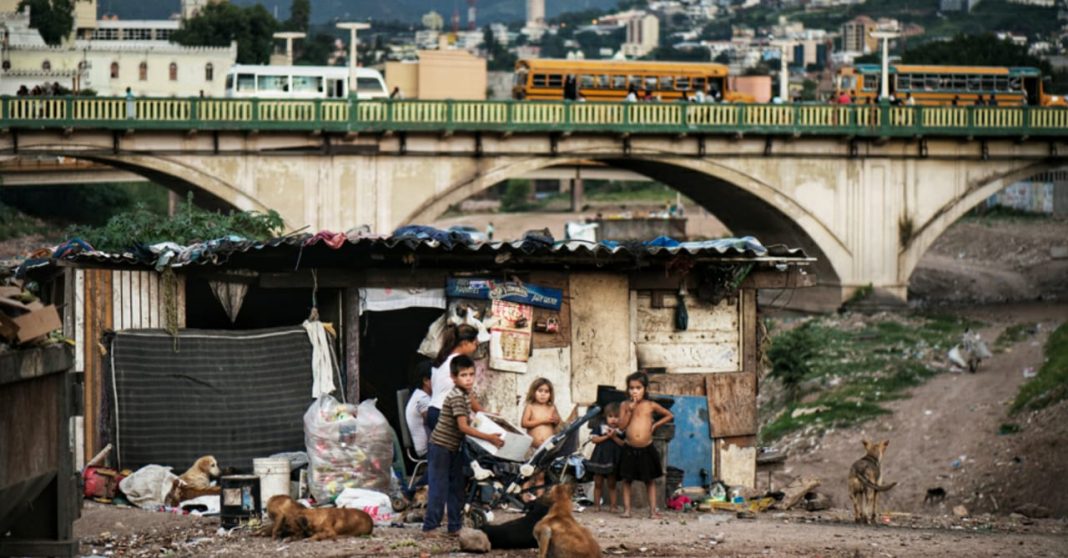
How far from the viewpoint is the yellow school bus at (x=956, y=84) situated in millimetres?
53750

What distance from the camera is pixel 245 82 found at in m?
48.9

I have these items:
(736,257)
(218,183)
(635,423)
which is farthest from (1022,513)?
(218,183)

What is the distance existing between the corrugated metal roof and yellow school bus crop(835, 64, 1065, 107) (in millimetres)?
36764

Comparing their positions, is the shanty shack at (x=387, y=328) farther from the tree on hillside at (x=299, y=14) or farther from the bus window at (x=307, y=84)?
the tree on hillside at (x=299, y=14)

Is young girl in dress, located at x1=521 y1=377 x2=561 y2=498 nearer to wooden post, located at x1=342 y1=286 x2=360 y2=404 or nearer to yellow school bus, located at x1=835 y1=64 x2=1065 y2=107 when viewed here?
wooden post, located at x1=342 y1=286 x2=360 y2=404

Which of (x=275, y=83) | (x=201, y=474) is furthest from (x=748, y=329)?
(x=275, y=83)

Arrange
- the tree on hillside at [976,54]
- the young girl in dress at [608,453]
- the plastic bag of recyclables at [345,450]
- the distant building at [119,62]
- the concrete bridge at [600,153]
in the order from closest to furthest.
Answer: the young girl in dress at [608,453] → the plastic bag of recyclables at [345,450] → the concrete bridge at [600,153] → the distant building at [119,62] → the tree on hillside at [976,54]

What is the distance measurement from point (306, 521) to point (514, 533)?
1597 mm

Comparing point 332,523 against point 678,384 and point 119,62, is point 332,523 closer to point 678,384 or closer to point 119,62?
point 678,384

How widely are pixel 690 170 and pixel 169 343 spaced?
29625mm

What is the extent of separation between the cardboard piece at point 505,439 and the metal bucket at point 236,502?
1.87 m

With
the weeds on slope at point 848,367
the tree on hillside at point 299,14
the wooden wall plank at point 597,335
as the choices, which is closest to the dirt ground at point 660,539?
the wooden wall plank at point 597,335

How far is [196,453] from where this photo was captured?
55.3ft

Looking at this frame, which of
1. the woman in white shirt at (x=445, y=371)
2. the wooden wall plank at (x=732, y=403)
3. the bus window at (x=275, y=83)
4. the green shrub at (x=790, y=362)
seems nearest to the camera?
the woman in white shirt at (x=445, y=371)
